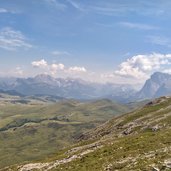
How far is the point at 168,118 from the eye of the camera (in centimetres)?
8569

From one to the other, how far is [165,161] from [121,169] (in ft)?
19.4

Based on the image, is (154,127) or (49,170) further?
(154,127)

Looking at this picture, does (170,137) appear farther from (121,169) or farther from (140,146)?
(121,169)

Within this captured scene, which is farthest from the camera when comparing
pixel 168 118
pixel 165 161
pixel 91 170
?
pixel 168 118

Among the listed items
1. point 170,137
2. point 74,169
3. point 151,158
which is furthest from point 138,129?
point 151,158

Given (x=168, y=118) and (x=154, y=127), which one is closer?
(x=154, y=127)

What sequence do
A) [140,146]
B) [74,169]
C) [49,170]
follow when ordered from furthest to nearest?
[49,170] < [140,146] < [74,169]

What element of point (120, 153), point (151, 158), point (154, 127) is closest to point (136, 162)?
point (151, 158)

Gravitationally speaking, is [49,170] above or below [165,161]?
below

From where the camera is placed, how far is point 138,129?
89875 millimetres

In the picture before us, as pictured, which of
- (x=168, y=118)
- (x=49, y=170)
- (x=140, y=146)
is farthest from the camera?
(x=168, y=118)

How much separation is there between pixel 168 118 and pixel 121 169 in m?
50.6

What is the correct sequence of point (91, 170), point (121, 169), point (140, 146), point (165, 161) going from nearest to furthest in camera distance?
point (165, 161), point (121, 169), point (91, 170), point (140, 146)

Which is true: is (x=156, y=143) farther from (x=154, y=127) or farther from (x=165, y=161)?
(x=154, y=127)
